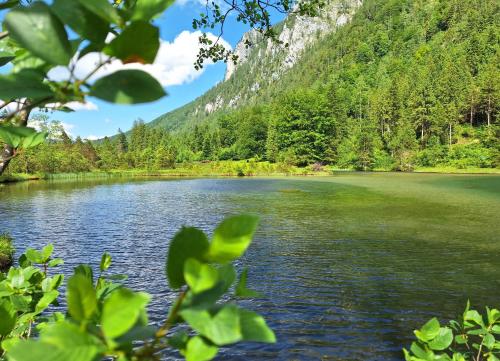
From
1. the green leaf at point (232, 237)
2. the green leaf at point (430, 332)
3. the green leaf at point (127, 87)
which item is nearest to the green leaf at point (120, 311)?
the green leaf at point (232, 237)

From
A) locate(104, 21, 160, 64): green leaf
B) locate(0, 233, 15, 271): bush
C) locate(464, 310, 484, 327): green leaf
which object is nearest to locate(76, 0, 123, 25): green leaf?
locate(104, 21, 160, 64): green leaf

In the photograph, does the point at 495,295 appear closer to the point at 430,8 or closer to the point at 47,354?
the point at 47,354

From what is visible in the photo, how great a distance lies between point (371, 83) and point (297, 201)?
12450cm

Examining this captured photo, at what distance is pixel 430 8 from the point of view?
6314 inches

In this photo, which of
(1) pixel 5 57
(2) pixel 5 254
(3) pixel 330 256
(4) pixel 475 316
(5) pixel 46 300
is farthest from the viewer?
(3) pixel 330 256

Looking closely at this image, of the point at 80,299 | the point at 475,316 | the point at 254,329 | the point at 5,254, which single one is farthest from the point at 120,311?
the point at 5,254

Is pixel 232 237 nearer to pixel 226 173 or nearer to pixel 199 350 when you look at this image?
pixel 199 350

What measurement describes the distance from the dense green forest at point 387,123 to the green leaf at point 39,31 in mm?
85030

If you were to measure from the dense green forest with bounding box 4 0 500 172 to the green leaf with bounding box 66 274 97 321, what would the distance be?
8505cm

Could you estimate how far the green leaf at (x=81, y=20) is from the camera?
0.50 metres

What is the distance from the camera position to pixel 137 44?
50 cm

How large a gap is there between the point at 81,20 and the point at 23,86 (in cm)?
15

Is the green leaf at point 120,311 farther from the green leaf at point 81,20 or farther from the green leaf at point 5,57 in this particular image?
the green leaf at point 5,57

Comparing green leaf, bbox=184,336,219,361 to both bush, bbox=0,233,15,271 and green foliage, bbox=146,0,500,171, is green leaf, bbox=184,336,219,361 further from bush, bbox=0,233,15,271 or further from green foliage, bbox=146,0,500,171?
green foliage, bbox=146,0,500,171
